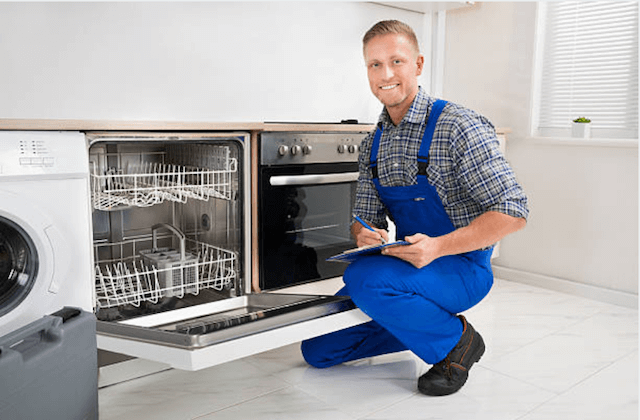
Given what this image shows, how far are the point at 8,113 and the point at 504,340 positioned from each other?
2.27m

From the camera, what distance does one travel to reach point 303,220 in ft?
8.37

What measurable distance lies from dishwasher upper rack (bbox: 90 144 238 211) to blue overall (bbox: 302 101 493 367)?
1.93ft

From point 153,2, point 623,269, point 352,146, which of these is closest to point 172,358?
point 352,146

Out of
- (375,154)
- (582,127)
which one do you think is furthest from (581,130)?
(375,154)

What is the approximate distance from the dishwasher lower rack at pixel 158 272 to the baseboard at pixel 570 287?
1.89 m

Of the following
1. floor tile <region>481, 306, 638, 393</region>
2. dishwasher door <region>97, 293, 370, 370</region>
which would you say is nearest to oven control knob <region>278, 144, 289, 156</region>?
dishwasher door <region>97, 293, 370, 370</region>

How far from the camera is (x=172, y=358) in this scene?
5.21 feet

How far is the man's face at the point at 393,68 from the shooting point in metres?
2.03

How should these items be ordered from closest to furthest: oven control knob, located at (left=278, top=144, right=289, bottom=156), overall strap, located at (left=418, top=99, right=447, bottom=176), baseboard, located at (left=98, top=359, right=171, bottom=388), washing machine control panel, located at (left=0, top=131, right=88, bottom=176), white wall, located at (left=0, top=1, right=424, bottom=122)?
washing machine control panel, located at (left=0, top=131, right=88, bottom=176)
overall strap, located at (left=418, top=99, right=447, bottom=176)
baseboard, located at (left=98, top=359, right=171, bottom=388)
oven control knob, located at (left=278, top=144, right=289, bottom=156)
white wall, located at (left=0, top=1, right=424, bottom=122)

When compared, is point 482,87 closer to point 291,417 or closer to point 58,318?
point 291,417

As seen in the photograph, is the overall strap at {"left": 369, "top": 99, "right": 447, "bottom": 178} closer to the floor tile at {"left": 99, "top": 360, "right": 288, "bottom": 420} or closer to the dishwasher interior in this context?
the dishwasher interior

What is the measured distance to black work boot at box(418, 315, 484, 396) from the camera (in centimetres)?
202

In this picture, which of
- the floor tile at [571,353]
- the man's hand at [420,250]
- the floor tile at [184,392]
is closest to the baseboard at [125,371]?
the floor tile at [184,392]

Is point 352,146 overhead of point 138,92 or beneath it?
beneath
